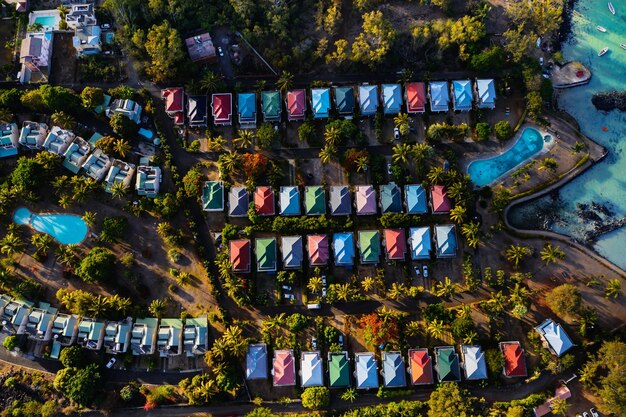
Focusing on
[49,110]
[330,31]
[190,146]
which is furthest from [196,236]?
[330,31]

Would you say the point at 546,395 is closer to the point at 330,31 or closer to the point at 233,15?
the point at 330,31

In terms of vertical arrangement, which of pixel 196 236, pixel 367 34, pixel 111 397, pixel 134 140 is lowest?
pixel 111 397

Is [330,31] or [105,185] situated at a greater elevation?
[330,31]

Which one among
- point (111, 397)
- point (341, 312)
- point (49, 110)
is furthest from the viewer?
point (49, 110)

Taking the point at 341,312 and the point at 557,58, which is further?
the point at 557,58

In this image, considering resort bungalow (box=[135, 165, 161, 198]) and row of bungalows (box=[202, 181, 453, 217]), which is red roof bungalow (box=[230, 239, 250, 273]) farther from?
resort bungalow (box=[135, 165, 161, 198])

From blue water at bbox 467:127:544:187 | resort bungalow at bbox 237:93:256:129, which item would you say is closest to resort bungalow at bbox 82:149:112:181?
resort bungalow at bbox 237:93:256:129
